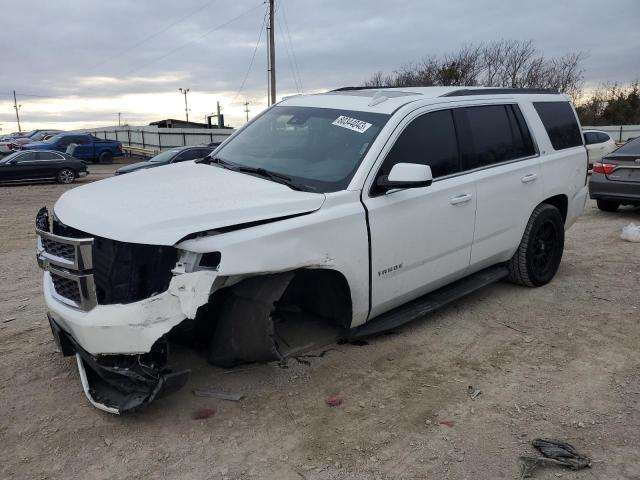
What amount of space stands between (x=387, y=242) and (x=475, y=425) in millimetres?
1269

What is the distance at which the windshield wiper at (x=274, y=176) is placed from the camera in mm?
3510

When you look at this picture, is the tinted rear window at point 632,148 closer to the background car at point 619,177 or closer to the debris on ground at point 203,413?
the background car at point 619,177

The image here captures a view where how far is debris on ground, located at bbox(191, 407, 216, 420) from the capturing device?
127 inches

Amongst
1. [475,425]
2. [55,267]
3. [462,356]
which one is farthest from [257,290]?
[462,356]

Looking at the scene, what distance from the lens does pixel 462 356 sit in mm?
4020

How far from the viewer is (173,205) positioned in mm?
3033

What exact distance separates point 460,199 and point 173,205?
2.24 metres

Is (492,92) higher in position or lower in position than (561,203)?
higher

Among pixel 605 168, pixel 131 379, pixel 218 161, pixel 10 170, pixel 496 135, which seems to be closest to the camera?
pixel 131 379

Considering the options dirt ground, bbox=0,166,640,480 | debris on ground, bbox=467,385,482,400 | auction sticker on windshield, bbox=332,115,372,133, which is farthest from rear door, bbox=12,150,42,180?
debris on ground, bbox=467,385,482,400

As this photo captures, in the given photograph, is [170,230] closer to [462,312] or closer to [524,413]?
[524,413]

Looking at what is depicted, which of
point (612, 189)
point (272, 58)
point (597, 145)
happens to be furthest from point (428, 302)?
point (272, 58)

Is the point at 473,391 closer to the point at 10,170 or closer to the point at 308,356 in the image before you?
the point at 308,356

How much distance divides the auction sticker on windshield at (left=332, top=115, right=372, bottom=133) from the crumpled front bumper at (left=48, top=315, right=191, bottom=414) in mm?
2008
